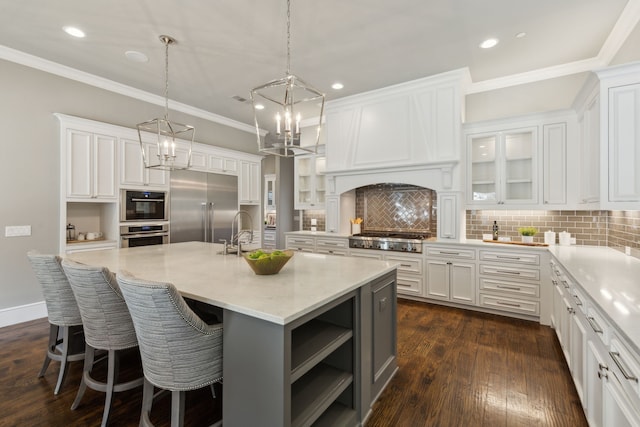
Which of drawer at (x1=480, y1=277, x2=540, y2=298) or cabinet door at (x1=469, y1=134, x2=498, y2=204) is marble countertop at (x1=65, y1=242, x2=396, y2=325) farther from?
cabinet door at (x1=469, y1=134, x2=498, y2=204)

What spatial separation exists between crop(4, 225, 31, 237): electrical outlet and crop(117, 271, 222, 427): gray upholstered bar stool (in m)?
3.25

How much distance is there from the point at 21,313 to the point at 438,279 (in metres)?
5.25

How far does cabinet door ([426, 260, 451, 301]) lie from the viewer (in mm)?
4051

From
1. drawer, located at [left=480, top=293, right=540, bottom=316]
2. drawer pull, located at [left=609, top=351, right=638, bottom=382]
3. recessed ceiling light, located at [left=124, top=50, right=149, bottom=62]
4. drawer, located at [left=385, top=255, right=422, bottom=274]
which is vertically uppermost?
recessed ceiling light, located at [left=124, top=50, right=149, bottom=62]

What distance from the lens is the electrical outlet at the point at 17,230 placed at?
3.53 meters

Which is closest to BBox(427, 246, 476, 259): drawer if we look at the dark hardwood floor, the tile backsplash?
the tile backsplash

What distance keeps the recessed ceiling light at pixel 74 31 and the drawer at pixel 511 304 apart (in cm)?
544

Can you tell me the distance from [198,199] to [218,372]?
4142 millimetres

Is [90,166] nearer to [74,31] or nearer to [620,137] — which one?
[74,31]

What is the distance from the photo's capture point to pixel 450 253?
4023mm

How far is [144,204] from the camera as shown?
4.58m

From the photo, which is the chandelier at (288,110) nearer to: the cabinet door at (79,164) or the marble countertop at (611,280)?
the marble countertop at (611,280)

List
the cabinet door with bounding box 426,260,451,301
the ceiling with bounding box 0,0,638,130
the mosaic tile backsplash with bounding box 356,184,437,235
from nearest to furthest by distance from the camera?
the ceiling with bounding box 0,0,638,130 < the cabinet door with bounding box 426,260,451,301 < the mosaic tile backsplash with bounding box 356,184,437,235

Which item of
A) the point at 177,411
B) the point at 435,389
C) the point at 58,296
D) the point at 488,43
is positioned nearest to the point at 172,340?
the point at 177,411
